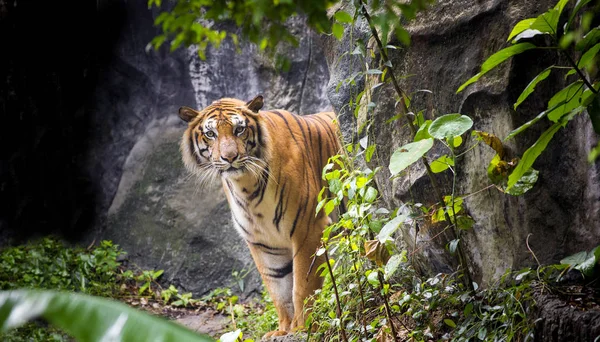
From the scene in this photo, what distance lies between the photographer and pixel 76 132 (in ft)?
20.8

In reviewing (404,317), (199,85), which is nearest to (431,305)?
(404,317)

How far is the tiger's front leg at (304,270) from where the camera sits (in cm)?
398

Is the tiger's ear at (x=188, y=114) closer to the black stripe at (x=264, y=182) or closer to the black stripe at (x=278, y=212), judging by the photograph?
the black stripe at (x=264, y=182)

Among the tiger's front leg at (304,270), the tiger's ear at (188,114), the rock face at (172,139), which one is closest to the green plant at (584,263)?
the tiger's front leg at (304,270)

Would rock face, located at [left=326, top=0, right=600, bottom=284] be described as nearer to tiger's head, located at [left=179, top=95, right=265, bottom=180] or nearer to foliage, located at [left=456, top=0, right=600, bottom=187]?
foliage, located at [left=456, top=0, right=600, bottom=187]

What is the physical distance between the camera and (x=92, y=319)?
83 centimetres

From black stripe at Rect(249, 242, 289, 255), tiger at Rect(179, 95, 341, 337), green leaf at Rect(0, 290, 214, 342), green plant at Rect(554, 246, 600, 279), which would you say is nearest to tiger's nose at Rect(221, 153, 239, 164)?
tiger at Rect(179, 95, 341, 337)

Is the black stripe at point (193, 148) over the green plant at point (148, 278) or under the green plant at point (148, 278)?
over

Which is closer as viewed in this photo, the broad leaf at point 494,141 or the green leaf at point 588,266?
the green leaf at point 588,266

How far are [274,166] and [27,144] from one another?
3.01m

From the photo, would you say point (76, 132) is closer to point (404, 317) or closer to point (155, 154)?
point (155, 154)

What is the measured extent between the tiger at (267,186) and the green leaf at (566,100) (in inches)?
95.5

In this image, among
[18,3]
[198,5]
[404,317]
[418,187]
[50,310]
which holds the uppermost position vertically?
[18,3]

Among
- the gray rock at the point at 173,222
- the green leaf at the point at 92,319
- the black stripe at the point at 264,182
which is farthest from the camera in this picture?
Answer: the gray rock at the point at 173,222
